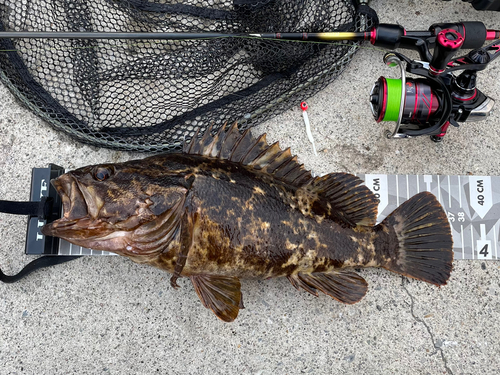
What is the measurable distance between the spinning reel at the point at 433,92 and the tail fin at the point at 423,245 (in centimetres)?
55

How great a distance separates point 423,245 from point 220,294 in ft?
4.39

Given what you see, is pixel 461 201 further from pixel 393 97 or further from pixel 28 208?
pixel 28 208

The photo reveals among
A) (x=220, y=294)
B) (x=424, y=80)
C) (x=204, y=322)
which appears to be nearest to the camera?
(x=220, y=294)

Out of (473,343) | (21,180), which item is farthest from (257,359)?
(21,180)

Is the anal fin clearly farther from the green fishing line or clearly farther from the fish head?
the green fishing line

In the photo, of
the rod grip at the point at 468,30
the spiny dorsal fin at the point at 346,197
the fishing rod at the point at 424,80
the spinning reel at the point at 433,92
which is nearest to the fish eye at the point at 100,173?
the fishing rod at the point at 424,80

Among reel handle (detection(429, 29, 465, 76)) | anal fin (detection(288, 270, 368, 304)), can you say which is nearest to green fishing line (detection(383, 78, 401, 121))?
reel handle (detection(429, 29, 465, 76))

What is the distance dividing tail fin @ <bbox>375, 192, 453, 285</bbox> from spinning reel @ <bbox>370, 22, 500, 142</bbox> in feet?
1.81

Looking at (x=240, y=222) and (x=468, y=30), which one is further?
(x=468, y=30)

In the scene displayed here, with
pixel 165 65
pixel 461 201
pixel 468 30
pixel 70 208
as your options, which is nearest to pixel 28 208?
pixel 70 208

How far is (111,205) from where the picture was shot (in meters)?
2.03

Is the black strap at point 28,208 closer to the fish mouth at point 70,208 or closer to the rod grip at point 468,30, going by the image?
the fish mouth at point 70,208

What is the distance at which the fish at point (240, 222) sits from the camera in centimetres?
205

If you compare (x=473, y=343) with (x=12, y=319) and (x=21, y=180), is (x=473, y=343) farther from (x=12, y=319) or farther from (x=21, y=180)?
(x=21, y=180)
